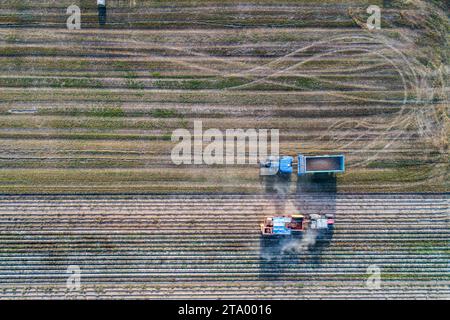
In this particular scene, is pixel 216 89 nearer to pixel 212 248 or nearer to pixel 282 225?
pixel 282 225

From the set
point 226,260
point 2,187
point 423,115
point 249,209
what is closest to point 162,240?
point 226,260

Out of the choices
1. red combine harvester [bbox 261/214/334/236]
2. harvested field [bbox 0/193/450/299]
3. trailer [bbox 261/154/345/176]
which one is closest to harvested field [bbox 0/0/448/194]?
trailer [bbox 261/154/345/176]

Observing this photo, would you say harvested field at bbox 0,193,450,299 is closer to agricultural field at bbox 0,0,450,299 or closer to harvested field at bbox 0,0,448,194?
agricultural field at bbox 0,0,450,299

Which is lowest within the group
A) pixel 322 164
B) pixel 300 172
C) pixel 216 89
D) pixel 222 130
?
pixel 300 172

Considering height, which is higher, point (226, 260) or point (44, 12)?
point (44, 12)

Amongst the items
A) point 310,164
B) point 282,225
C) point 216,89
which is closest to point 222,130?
point 216,89

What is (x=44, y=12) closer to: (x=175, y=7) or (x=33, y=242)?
(x=175, y=7)
